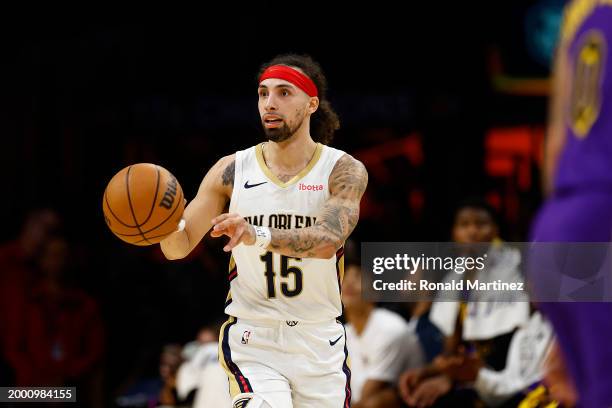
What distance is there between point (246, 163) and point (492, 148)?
6.46 metres

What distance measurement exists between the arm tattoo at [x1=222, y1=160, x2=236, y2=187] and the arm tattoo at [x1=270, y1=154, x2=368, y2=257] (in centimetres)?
52

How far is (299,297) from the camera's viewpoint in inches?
198

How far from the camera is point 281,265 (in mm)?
5078

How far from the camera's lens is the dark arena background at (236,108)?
1022cm

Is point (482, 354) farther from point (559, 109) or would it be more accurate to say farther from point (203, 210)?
point (559, 109)

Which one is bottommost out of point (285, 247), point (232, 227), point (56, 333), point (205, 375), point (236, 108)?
point (205, 375)

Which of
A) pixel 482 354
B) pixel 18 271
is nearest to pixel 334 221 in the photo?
pixel 482 354

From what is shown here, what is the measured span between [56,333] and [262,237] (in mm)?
5259

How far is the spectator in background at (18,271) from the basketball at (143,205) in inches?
188

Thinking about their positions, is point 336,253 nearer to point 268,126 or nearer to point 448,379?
point 268,126

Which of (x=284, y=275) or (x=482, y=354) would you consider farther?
→ (x=482, y=354)

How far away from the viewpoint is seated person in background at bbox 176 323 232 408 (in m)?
7.27

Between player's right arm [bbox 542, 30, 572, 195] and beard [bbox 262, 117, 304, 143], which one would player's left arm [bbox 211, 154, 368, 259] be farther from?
player's right arm [bbox 542, 30, 572, 195]

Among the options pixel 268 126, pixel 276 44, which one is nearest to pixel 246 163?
pixel 268 126
